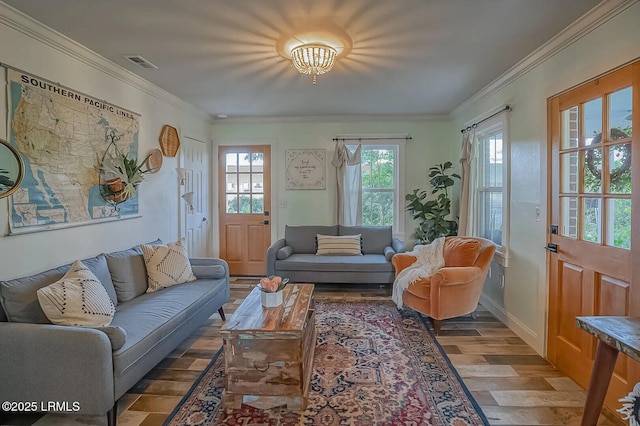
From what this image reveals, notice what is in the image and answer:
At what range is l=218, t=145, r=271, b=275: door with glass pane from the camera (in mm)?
5625

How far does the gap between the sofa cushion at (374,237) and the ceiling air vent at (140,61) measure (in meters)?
3.18

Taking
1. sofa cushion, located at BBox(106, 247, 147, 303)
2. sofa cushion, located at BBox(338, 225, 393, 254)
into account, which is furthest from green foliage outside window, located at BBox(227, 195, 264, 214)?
sofa cushion, located at BBox(106, 247, 147, 303)

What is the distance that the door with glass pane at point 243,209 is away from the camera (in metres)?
5.62

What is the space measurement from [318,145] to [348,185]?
771mm

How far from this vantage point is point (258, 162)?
5613mm

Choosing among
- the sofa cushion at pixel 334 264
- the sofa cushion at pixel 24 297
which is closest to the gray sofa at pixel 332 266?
the sofa cushion at pixel 334 264

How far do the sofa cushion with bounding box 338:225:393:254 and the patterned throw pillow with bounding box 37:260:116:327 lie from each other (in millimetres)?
3424

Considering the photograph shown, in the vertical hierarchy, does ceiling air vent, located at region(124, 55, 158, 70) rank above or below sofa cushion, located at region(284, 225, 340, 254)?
above

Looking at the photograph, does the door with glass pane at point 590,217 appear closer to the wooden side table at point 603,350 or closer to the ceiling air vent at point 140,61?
the wooden side table at point 603,350

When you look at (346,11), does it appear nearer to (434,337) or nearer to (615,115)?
(615,115)

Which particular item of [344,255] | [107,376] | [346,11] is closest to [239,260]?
[344,255]

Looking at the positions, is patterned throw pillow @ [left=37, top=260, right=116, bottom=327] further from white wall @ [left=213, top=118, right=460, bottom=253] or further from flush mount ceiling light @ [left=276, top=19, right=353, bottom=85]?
white wall @ [left=213, top=118, right=460, bottom=253]

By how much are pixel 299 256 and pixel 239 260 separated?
126cm

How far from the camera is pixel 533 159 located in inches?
120
